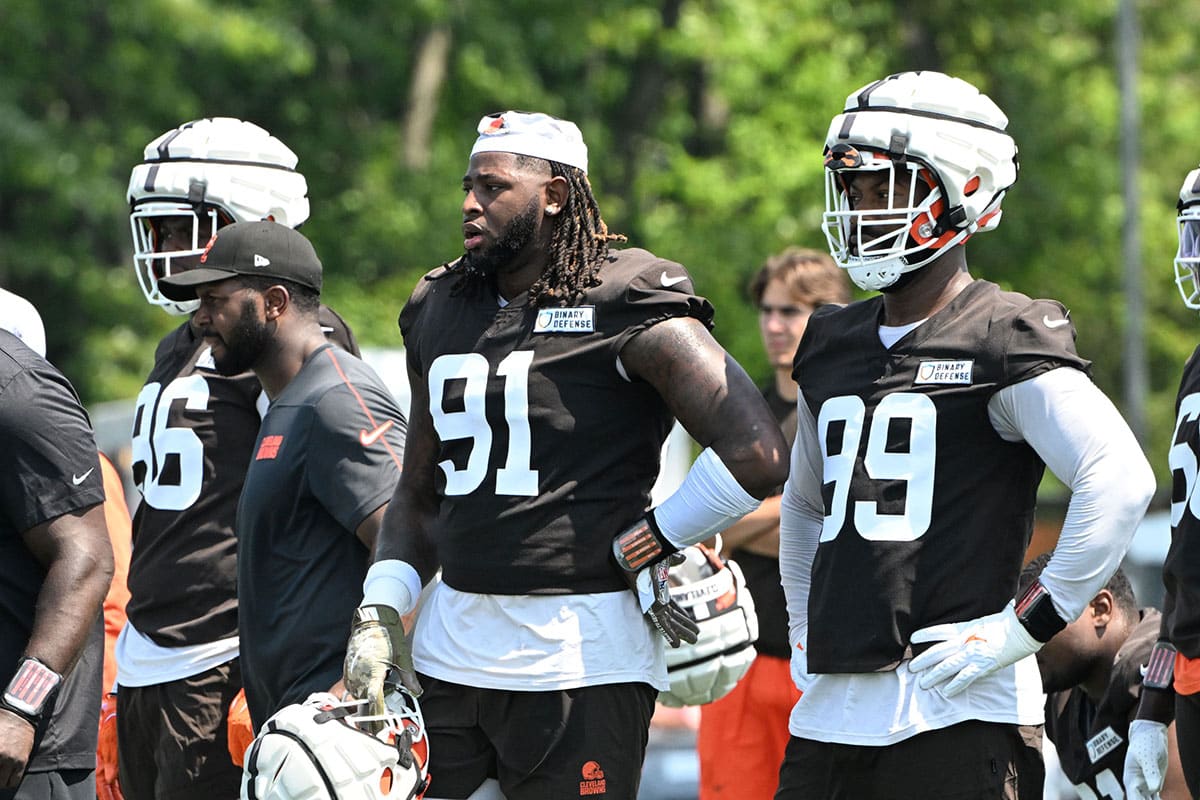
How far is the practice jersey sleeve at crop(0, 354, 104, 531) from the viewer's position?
4953mm

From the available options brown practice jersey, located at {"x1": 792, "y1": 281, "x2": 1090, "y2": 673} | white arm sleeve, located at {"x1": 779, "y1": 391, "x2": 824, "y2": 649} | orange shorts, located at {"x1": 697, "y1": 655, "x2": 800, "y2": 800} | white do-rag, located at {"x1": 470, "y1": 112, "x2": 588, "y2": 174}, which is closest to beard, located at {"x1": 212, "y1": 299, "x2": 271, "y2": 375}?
white do-rag, located at {"x1": 470, "y1": 112, "x2": 588, "y2": 174}

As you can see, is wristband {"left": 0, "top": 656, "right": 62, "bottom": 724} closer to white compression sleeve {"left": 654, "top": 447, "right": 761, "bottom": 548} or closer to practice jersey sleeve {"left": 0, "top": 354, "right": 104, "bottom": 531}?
practice jersey sleeve {"left": 0, "top": 354, "right": 104, "bottom": 531}

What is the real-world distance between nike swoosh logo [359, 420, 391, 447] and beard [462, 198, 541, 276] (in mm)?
619

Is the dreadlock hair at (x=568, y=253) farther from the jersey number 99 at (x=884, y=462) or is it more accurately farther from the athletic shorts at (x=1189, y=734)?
the athletic shorts at (x=1189, y=734)

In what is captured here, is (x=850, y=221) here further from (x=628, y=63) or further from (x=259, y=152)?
(x=628, y=63)

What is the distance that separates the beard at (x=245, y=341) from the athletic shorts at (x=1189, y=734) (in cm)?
268

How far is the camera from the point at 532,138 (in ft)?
16.8

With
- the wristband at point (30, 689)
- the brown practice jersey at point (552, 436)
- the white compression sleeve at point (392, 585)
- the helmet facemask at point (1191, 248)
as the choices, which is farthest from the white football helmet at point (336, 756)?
the helmet facemask at point (1191, 248)

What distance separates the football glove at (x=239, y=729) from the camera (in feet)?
18.3

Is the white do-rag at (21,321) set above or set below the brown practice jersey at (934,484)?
above

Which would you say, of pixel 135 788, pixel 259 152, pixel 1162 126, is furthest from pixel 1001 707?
pixel 1162 126

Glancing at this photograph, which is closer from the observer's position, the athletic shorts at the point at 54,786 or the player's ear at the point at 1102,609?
the athletic shorts at the point at 54,786

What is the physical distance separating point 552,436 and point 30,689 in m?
1.42

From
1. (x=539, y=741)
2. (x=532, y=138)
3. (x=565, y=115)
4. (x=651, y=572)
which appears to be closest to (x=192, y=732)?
(x=539, y=741)
